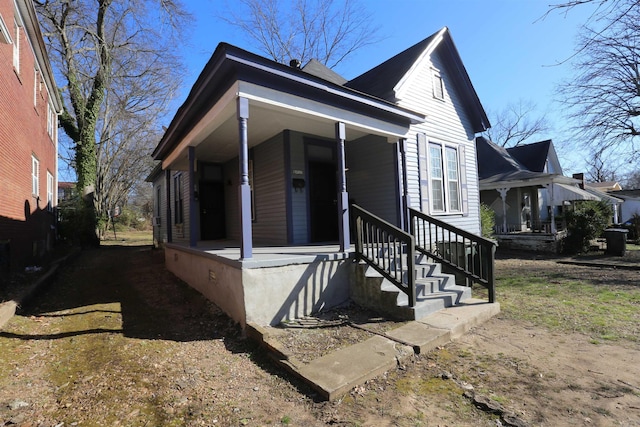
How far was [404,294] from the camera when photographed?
4.88 meters

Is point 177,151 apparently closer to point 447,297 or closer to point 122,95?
point 447,297

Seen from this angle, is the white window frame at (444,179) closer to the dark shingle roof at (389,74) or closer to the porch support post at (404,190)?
the porch support post at (404,190)

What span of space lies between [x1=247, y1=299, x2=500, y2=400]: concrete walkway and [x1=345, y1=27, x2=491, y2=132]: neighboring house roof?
5.29m

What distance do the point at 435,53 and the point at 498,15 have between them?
468 centimetres

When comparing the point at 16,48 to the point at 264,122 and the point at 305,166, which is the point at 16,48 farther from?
the point at 305,166

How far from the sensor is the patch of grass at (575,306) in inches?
173

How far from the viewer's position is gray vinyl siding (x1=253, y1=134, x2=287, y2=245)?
23.6 feet

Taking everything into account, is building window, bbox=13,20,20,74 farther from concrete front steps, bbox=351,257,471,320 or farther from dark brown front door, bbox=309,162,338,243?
concrete front steps, bbox=351,257,471,320

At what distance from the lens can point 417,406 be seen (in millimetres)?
2703

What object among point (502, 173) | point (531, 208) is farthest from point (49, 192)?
point (531, 208)

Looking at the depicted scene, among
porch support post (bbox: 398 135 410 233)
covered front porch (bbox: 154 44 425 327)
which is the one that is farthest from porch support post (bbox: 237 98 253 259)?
porch support post (bbox: 398 135 410 233)

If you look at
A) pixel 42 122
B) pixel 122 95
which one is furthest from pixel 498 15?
pixel 122 95

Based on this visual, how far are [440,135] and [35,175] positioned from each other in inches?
503

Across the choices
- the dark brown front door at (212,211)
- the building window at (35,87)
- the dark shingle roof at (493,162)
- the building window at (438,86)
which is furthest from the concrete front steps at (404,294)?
the dark shingle roof at (493,162)
